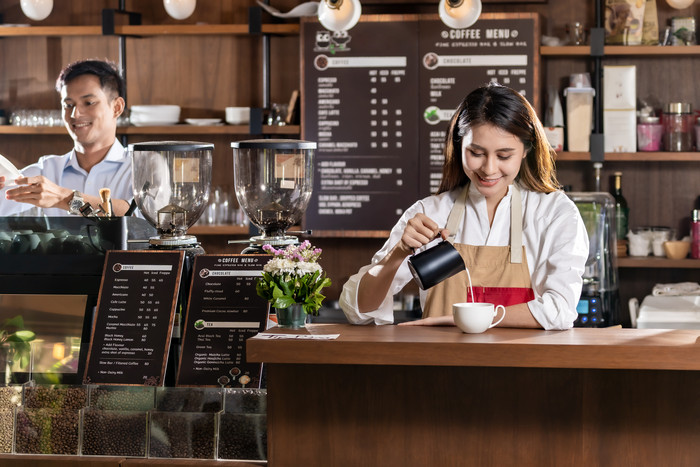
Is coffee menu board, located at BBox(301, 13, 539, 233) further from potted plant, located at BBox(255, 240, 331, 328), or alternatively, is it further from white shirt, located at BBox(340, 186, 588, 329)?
potted plant, located at BBox(255, 240, 331, 328)

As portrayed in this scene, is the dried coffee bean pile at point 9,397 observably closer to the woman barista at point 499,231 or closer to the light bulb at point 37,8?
the woman barista at point 499,231

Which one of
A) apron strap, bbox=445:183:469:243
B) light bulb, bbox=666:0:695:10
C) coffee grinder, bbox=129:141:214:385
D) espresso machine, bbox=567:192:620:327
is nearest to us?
coffee grinder, bbox=129:141:214:385

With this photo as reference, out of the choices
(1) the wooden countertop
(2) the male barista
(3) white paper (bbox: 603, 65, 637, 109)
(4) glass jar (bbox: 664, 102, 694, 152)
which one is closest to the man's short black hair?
(2) the male barista

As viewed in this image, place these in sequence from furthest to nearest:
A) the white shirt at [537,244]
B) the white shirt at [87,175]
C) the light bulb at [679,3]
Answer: the light bulb at [679,3]
the white shirt at [87,175]
the white shirt at [537,244]

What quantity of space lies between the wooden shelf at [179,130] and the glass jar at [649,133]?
1.60 meters

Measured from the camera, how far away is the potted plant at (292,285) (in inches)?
73.1

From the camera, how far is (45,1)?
4.24m

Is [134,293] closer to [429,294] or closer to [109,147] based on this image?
[429,294]

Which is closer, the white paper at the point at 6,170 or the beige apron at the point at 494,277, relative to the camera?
the beige apron at the point at 494,277

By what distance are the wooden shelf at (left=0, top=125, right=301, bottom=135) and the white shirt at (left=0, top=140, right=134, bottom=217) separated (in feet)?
2.41

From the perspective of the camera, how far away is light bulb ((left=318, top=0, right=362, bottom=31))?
3.77 metres

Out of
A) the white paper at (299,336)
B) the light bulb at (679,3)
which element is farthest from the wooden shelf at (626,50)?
the white paper at (299,336)

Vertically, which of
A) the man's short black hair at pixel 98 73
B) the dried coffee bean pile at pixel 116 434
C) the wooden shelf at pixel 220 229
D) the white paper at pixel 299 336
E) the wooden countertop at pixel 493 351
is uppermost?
the man's short black hair at pixel 98 73

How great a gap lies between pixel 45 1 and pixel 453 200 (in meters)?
2.74
